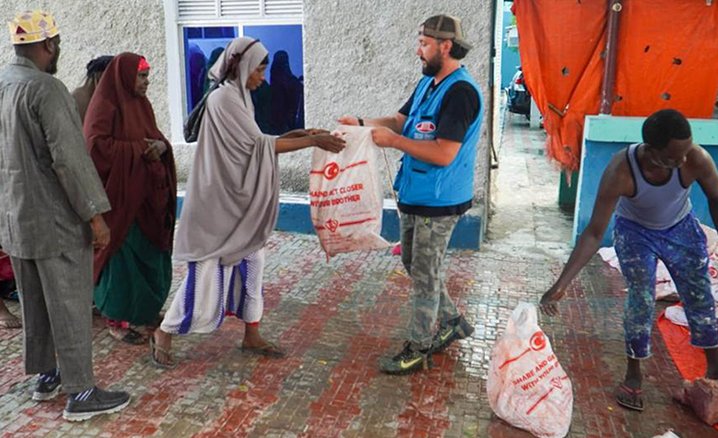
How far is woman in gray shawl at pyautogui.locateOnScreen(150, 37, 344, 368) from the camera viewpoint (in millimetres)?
3441

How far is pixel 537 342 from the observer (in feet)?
9.88

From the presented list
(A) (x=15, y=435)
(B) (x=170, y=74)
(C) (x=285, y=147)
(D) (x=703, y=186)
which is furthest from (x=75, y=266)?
(B) (x=170, y=74)

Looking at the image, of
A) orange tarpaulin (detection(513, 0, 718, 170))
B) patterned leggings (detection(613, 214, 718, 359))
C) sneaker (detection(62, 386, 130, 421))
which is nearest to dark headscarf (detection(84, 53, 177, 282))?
sneaker (detection(62, 386, 130, 421))

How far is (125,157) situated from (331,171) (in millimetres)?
1253

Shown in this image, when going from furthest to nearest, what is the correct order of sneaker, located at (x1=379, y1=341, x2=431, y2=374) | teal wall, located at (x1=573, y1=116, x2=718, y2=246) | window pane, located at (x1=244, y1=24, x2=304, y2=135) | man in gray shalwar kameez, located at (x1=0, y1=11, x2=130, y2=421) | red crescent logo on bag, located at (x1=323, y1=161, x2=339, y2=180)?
window pane, located at (x1=244, y1=24, x2=304, y2=135), teal wall, located at (x1=573, y1=116, x2=718, y2=246), sneaker, located at (x1=379, y1=341, x2=431, y2=374), red crescent logo on bag, located at (x1=323, y1=161, x2=339, y2=180), man in gray shalwar kameez, located at (x1=0, y1=11, x2=130, y2=421)

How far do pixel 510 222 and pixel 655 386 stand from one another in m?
3.62

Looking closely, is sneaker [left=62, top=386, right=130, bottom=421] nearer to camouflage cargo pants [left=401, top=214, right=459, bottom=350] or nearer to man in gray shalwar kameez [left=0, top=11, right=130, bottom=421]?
man in gray shalwar kameez [left=0, top=11, right=130, bottom=421]

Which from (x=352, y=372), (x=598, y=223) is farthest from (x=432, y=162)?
(x=352, y=372)

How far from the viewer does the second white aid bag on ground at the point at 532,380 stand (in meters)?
3.01

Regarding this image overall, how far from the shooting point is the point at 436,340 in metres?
3.90

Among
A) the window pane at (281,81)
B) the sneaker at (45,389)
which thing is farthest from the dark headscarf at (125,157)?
the window pane at (281,81)

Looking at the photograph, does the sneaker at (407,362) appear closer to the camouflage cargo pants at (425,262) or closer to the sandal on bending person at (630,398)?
the camouflage cargo pants at (425,262)

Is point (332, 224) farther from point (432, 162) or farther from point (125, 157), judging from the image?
point (125, 157)

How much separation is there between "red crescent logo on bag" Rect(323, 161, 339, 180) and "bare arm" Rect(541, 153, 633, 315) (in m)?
1.26
